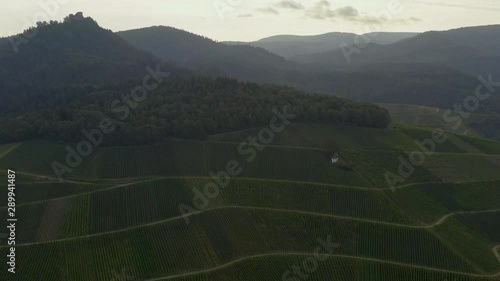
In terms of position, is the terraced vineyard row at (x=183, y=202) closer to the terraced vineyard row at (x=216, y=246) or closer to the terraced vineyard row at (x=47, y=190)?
the terraced vineyard row at (x=47, y=190)

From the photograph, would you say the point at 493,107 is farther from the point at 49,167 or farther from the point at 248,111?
the point at 49,167

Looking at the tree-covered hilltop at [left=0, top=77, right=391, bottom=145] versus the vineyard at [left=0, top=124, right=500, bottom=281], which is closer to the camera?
the vineyard at [left=0, top=124, right=500, bottom=281]

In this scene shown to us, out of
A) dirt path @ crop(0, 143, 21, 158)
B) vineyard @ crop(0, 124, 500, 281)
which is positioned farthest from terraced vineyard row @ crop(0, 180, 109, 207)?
dirt path @ crop(0, 143, 21, 158)

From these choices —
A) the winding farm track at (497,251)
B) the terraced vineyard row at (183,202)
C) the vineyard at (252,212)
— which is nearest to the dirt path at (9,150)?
the vineyard at (252,212)

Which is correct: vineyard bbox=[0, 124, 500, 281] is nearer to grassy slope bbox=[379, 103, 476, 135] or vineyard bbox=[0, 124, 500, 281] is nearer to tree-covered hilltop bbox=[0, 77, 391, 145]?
tree-covered hilltop bbox=[0, 77, 391, 145]

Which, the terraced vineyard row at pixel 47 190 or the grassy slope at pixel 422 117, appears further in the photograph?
the grassy slope at pixel 422 117

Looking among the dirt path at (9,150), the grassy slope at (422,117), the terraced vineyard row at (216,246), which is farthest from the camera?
the grassy slope at (422,117)
